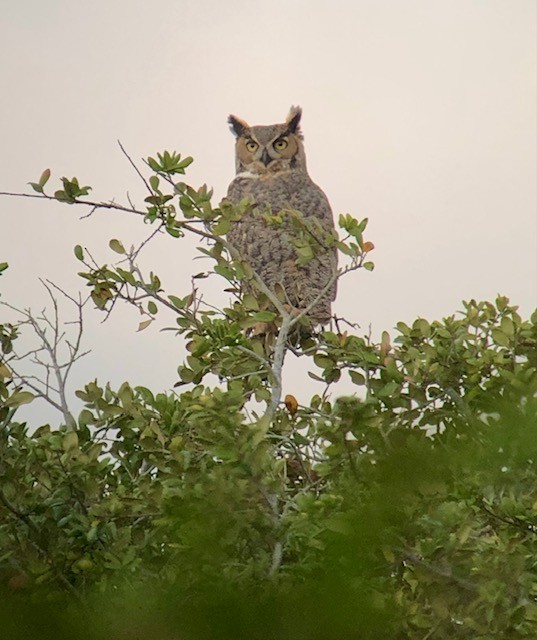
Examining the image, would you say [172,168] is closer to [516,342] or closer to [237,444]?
[516,342]

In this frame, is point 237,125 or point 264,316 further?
point 237,125

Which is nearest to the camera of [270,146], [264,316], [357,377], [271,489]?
[271,489]

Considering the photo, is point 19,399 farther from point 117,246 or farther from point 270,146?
point 270,146

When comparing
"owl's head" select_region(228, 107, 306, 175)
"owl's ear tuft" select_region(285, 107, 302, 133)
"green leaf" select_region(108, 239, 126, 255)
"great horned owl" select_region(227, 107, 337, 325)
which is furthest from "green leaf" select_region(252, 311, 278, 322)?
"owl's ear tuft" select_region(285, 107, 302, 133)

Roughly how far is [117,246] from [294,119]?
3.63 m

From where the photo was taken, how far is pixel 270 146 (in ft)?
19.8

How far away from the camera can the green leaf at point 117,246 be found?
280 centimetres

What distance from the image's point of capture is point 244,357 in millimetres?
2777

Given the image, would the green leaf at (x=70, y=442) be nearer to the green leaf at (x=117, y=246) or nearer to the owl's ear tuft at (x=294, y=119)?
the green leaf at (x=117, y=246)

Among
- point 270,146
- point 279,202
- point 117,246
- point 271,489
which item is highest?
point 270,146

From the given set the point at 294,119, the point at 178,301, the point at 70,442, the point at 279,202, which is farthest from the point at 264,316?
the point at 294,119

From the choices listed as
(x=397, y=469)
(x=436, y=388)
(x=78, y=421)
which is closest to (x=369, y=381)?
(x=436, y=388)

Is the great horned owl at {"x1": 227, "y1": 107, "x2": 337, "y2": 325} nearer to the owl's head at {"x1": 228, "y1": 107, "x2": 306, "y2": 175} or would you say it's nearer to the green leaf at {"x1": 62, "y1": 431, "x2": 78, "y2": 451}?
the owl's head at {"x1": 228, "y1": 107, "x2": 306, "y2": 175}

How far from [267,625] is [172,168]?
2.40 metres
